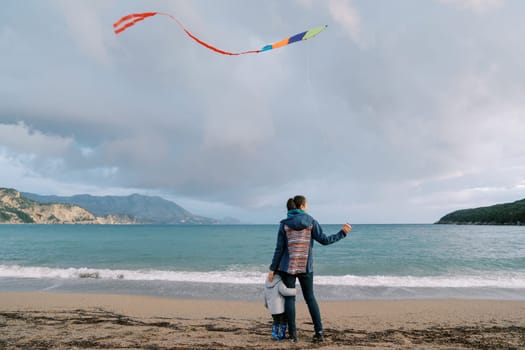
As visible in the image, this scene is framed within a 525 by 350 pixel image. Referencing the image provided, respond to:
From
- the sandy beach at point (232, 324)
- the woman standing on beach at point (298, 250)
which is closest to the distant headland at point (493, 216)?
the sandy beach at point (232, 324)

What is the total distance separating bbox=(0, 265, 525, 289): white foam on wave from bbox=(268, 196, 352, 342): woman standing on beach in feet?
28.3

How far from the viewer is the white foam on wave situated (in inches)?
521

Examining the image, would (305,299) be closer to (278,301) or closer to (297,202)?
(278,301)

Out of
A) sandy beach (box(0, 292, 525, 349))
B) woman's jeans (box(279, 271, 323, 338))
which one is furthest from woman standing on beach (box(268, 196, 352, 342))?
sandy beach (box(0, 292, 525, 349))

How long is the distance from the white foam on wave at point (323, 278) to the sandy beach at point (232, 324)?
3982 millimetres

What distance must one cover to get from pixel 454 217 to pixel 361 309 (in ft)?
637

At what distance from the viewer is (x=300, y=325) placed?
650 cm

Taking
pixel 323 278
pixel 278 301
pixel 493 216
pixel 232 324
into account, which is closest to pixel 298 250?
pixel 278 301

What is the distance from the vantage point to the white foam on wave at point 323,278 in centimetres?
1324

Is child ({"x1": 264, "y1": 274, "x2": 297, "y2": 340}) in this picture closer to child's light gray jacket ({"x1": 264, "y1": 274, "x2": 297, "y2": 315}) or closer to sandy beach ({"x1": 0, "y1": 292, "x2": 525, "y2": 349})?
child's light gray jacket ({"x1": 264, "y1": 274, "x2": 297, "y2": 315})

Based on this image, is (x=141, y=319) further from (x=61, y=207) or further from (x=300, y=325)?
(x=61, y=207)

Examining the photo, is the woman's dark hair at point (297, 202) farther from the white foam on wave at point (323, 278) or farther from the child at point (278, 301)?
the white foam on wave at point (323, 278)

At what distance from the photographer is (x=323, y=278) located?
47.7ft

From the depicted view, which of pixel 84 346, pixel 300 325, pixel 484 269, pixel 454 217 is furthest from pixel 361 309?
pixel 454 217
